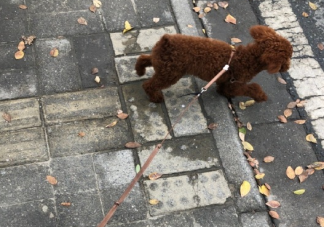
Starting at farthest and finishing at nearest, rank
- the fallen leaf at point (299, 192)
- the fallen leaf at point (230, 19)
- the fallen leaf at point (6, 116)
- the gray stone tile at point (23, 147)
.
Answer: the fallen leaf at point (230, 19)
the fallen leaf at point (6, 116)
the fallen leaf at point (299, 192)
the gray stone tile at point (23, 147)

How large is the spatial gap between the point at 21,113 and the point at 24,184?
80 cm

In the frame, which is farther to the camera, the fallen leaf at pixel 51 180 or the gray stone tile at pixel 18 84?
the gray stone tile at pixel 18 84

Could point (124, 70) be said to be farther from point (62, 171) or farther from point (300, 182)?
point (300, 182)

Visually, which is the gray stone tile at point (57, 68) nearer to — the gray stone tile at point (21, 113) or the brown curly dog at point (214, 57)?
the gray stone tile at point (21, 113)

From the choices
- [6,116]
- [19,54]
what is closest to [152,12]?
[19,54]

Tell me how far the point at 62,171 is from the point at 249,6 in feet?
11.1

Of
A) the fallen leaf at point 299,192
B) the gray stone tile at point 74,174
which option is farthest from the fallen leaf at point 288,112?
A: the gray stone tile at point 74,174

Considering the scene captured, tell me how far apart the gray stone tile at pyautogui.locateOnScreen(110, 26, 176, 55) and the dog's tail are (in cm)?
49

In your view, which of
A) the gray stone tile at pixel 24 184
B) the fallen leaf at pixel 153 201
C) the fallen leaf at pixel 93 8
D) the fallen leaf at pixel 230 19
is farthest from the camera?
the fallen leaf at pixel 230 19

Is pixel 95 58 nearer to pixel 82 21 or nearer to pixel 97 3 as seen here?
pixel 82 21

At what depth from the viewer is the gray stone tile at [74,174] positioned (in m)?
3.73

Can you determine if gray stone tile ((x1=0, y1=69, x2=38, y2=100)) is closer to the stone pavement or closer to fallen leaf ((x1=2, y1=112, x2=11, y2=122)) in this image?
the stone pavement

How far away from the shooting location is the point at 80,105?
4242mm

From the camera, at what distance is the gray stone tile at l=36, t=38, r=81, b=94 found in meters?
4.36
